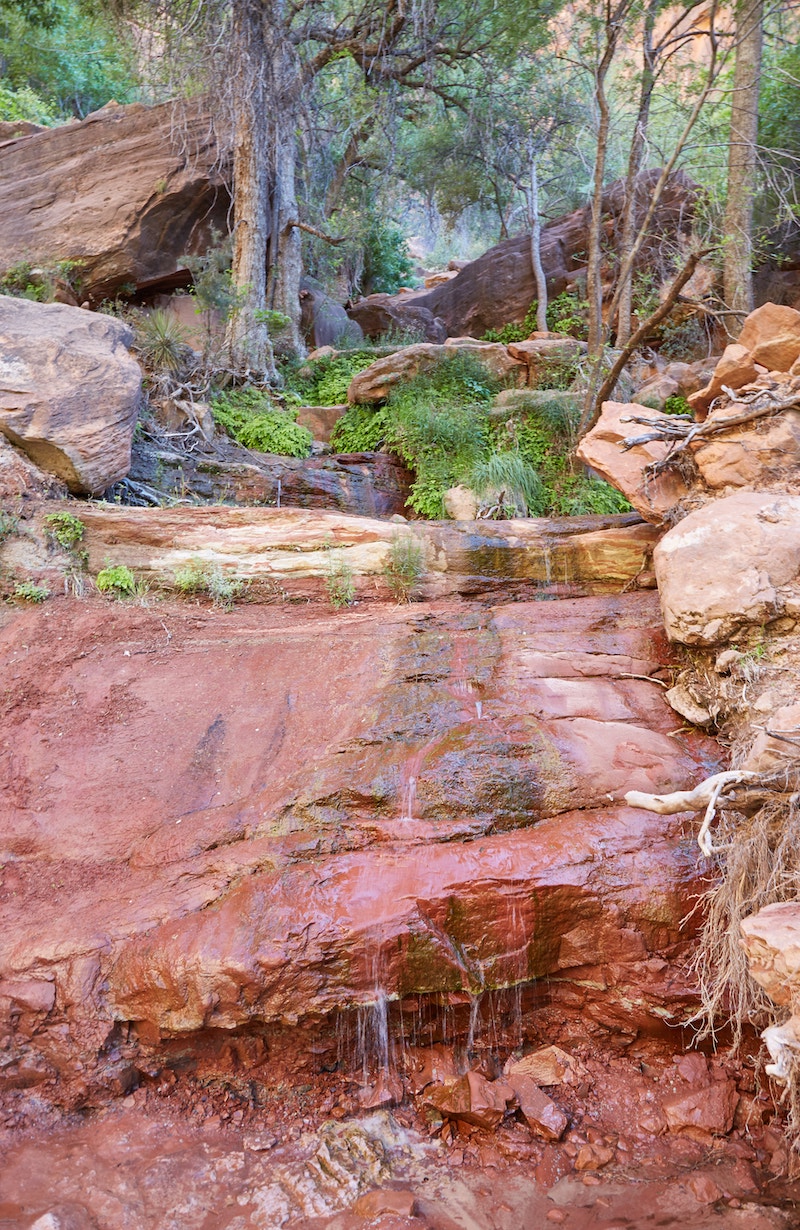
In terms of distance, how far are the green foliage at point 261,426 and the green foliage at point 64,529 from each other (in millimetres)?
3890

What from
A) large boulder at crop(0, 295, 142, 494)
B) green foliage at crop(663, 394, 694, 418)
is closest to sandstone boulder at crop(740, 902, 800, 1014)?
large boulder at crop(0, 295, 142, 494)

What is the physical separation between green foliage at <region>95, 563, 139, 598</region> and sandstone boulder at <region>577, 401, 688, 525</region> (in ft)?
13.2

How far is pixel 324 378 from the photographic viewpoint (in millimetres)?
12906

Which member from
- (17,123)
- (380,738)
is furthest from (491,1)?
(380,738)

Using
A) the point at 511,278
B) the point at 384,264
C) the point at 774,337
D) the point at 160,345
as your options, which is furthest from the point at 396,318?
the point at 774,337

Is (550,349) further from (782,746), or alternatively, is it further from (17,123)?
(17,123)

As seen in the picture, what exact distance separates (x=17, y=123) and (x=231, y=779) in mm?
14747

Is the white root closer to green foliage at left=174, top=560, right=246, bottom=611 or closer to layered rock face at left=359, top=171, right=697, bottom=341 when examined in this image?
green foliage at left=174, top=560, right=246, bottom=611

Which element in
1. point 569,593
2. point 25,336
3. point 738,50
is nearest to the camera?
point 569,593

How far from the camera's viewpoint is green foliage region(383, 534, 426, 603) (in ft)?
22.9

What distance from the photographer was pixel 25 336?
24.7ft

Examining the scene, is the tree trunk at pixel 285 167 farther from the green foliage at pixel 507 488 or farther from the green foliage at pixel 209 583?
the green foliage at pixel 209 583

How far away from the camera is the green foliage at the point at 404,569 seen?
699 centimetres

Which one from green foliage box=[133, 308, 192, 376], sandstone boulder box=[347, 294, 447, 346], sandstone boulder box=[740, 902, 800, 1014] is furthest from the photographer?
sandstone boulder box=[347, 294, 447, 346]
